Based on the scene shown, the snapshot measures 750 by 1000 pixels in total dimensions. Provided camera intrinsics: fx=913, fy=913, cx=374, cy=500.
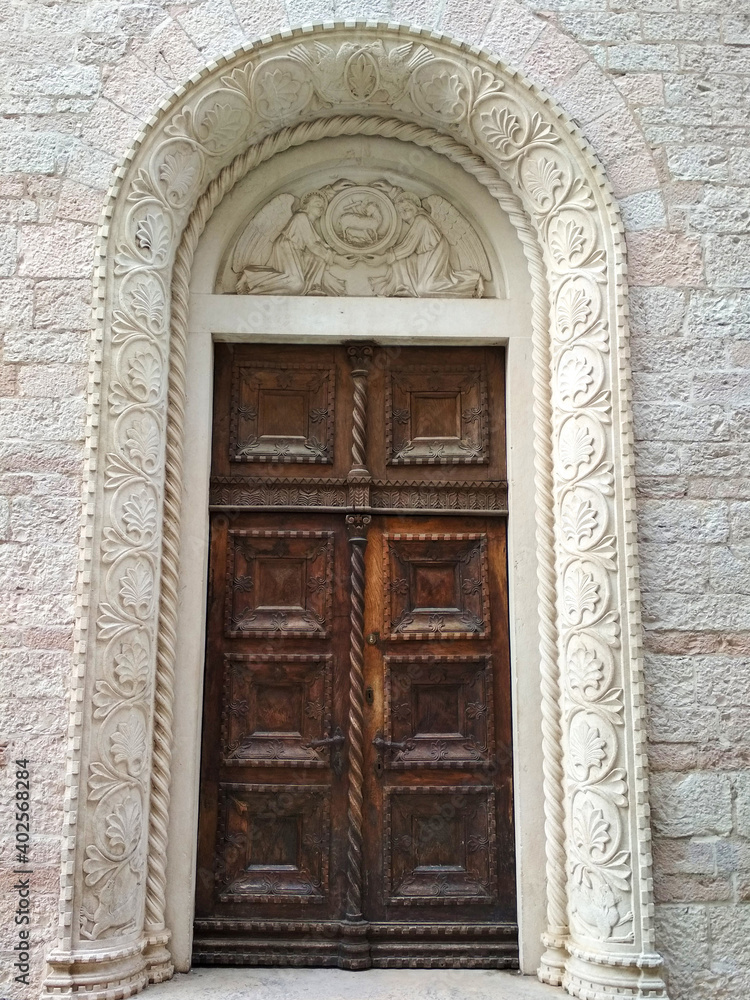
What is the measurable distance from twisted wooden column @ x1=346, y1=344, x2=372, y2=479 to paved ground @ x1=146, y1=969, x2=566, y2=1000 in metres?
1.93

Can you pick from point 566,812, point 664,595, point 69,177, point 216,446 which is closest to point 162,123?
point 69,177

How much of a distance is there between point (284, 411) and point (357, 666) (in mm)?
1133

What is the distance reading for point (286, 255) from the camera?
4.00 meters

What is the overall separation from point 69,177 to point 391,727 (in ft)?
8.38

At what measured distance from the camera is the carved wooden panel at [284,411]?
12.8 feet

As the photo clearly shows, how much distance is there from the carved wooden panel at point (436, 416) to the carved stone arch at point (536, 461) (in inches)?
11.6

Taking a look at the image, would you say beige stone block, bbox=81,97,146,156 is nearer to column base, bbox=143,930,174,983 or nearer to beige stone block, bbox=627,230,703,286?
beige stone block, bbox=627,230,703,286

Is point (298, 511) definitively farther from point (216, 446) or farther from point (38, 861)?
point (38, 861)

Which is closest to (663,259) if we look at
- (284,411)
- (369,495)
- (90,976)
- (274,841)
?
(369,495)

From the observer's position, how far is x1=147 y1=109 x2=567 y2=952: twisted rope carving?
345 centimetres

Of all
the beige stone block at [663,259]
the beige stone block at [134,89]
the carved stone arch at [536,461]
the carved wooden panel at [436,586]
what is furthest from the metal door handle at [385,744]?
the beige stone block at [134,89]

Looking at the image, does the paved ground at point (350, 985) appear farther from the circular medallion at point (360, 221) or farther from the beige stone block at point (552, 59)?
the beige stone block at point (552, 59)

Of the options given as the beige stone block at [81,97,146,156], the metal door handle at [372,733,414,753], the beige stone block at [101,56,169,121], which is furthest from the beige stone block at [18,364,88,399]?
the metal door handle at [372,733,414,753]

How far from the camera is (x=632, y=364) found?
3574mm
